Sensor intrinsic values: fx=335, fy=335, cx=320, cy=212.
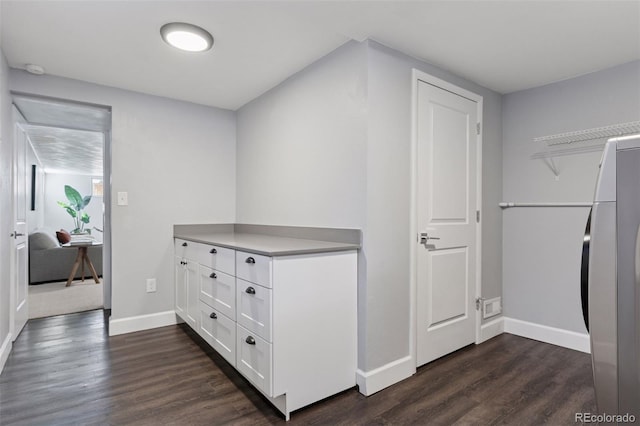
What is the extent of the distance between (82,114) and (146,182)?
88 centimetres

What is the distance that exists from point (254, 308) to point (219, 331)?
59 cm

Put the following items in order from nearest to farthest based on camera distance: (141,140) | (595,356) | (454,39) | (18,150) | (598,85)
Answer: (595,356) < (454,39) < (598,85) < (18,150) < (141,140)

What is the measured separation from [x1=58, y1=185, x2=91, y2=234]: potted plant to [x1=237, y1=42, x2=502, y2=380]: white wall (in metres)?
8.12

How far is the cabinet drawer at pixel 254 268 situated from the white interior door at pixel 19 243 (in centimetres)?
199

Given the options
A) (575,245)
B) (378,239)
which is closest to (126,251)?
(378,239)

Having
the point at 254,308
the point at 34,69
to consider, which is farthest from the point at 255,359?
the point at 34,69

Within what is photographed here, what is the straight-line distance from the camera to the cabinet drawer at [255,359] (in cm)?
168

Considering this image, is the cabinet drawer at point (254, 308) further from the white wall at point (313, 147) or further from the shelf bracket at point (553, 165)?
the shelf bracket at point (553, 165)

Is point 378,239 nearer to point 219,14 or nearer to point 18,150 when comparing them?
point 219,14

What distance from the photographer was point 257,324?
1.77 meters

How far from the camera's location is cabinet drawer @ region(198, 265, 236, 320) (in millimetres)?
2053

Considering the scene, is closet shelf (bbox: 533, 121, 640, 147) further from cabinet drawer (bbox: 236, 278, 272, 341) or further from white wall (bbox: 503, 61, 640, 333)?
cabinet drawer (bbox: 236, 278, 272, 341)

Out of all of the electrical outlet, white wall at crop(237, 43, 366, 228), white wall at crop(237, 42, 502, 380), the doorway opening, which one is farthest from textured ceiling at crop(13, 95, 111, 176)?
the electrical outlet

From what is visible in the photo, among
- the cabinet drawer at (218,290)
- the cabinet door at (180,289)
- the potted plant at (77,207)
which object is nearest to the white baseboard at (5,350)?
the cabinet door at (180,289)
